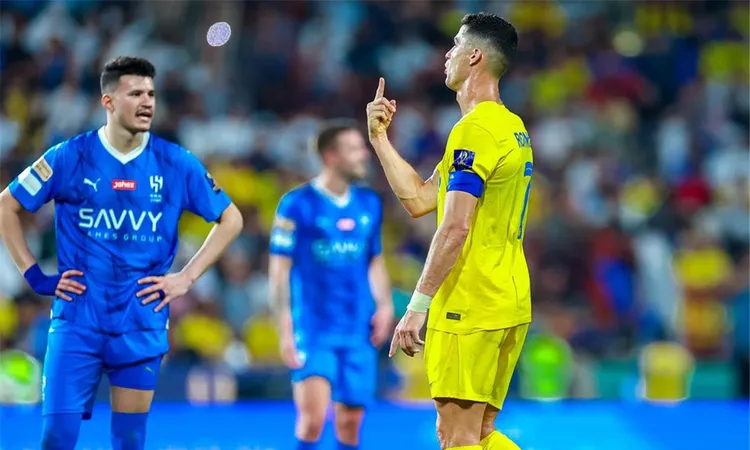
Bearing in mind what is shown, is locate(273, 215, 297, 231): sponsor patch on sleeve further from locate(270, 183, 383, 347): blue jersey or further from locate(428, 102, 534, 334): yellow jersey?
locate(428, 102, 534, 334): yellow jersey

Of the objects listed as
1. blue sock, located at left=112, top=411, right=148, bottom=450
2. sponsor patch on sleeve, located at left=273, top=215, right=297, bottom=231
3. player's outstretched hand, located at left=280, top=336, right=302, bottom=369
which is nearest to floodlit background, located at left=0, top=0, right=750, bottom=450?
player's outstretched hand, located at left=280, top=336, right=302, bottom=369

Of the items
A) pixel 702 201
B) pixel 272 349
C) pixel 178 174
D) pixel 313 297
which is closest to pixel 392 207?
pixel 272 349

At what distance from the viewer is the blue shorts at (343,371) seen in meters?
7.50

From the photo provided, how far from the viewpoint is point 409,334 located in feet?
16.4

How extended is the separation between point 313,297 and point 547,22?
917 cm

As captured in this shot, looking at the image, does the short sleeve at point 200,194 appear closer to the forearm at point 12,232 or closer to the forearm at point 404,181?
the forearm at point 12,232

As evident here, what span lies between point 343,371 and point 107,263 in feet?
6.80

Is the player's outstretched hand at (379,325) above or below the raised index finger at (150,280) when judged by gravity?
above

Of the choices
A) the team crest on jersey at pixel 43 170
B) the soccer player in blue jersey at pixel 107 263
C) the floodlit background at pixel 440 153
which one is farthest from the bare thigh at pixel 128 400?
the floodlit background at pixel 440 153

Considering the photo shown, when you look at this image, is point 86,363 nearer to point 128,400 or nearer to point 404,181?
point 128,400

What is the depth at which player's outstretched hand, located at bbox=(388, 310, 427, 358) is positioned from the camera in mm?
4988

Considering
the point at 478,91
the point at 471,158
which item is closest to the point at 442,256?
the point at 471,158

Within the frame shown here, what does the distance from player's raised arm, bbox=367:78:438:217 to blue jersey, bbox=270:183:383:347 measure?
2.16 metres

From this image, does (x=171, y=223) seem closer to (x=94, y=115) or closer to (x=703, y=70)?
(x=94, y=115)
